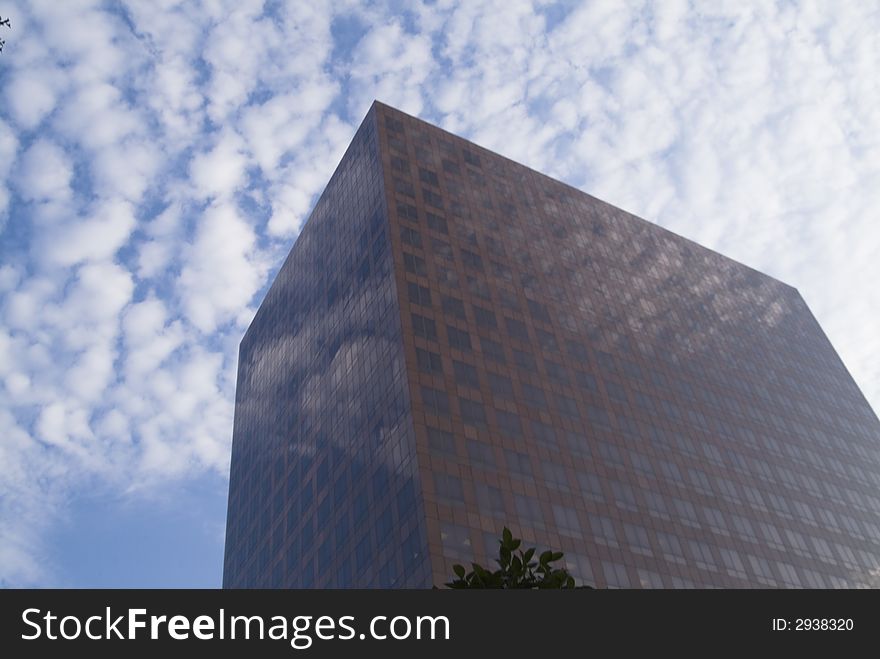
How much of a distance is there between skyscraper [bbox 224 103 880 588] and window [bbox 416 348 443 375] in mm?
273

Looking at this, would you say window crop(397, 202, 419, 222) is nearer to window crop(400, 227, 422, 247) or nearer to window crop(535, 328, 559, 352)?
window crop(400, 227, 422, 247)

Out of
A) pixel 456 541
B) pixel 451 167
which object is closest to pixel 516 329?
pixel 451 167

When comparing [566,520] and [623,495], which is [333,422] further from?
[623,495]

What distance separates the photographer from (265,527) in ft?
337

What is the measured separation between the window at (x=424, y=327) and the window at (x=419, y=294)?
2065 mm

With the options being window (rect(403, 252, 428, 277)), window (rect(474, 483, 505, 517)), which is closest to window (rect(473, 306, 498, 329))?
window (rect(403, 252, 428, 277))

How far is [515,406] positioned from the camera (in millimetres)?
82750

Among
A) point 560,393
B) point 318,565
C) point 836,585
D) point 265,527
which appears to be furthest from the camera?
point 265,527

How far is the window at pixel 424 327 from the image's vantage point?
8156 centimetres

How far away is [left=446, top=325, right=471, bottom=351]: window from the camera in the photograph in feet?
274
